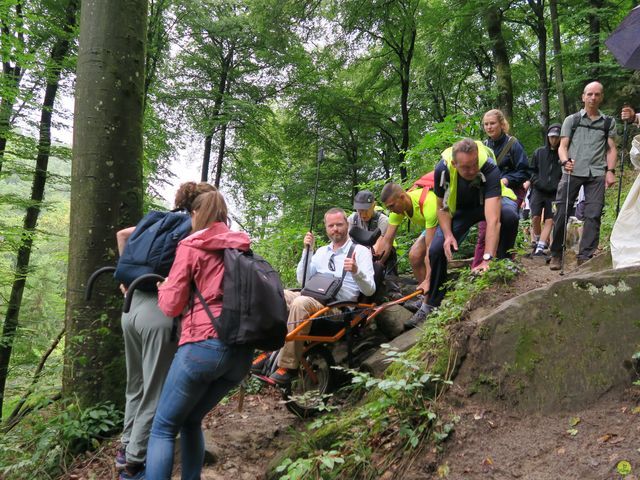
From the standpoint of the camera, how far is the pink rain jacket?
2.58 m

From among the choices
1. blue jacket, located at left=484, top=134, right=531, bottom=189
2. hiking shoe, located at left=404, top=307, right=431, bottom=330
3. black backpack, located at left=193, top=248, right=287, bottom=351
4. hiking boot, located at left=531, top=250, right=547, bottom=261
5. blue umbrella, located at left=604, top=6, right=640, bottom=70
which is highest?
blue umbrella, located at left=604, top=6, right=640, bottom=70

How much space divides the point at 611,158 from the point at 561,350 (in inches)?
128

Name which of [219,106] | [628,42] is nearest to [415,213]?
[628,42]

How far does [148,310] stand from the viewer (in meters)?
3.06

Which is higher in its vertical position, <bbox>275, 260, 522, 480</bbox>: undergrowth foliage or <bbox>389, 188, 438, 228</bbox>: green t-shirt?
<bbox>389, 188, 438, 228</bbox>: green t-shirt

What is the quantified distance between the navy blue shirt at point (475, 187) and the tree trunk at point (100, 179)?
2970 mm

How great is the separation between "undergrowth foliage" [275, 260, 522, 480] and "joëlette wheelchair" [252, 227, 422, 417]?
71cm

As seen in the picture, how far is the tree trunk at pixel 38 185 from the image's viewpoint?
9.04 metres

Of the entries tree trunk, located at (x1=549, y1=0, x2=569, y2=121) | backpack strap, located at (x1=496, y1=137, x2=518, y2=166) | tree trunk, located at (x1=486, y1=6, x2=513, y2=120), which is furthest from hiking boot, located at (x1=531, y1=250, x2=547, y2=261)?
tree trunk, located at (x1=549, y1=0, x2=569, y2=121)

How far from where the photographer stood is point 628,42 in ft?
15.5

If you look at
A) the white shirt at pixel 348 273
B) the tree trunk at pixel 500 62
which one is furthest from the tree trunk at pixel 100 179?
the tree trunk at pixel 500 62

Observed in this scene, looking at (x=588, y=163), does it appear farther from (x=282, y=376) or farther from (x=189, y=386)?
(x=189, y=386)

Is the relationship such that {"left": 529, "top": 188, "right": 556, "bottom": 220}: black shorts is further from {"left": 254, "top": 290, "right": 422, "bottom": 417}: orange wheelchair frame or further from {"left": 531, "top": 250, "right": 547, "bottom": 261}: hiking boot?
{"left": 254, "top": 290, "right": 422, "bottom": 417}: orange wheelchair frame

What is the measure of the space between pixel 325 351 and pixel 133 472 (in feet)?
6.35
